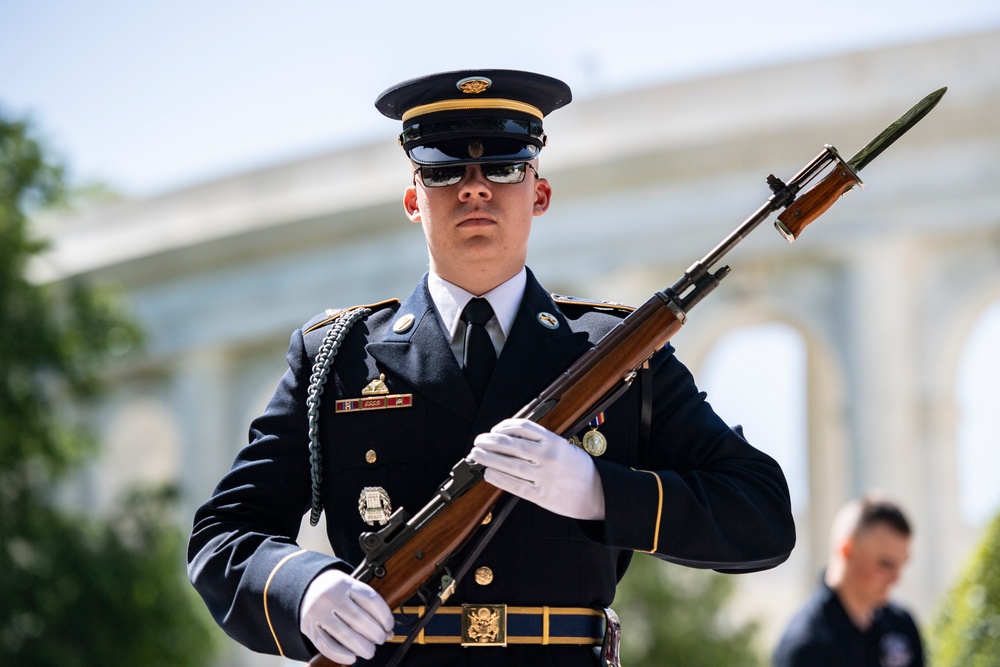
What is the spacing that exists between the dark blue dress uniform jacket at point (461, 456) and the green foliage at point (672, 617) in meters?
13.0

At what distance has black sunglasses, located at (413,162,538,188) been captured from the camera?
3834mm

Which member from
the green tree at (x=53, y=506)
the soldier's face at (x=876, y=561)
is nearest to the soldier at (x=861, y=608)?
the soldier's face at (x=876, y=561)

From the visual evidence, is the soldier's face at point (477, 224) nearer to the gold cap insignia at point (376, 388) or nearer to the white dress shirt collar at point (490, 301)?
the white dress shirt collar at point (490, 301)

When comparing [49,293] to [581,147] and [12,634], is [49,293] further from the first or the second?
[581,147]

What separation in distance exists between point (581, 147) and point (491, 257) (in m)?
16.4

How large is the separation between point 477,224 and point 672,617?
14.0 metres

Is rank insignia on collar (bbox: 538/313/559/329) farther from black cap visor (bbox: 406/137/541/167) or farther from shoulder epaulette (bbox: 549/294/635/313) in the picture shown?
black cap visor (bbox: 406/137/541/167)

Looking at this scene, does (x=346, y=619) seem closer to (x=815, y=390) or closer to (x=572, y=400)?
(x=572, y=400)

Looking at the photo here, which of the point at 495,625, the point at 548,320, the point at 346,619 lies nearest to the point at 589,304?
the point at 548,320

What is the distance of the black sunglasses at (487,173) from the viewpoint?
3.83 metres

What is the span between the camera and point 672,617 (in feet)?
56.5

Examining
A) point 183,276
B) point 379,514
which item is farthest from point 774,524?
point 183,276

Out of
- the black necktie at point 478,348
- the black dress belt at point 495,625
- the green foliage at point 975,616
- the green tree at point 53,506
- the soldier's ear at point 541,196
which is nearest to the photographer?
the black dress belt at point 495,625

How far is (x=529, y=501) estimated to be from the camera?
3729mm
